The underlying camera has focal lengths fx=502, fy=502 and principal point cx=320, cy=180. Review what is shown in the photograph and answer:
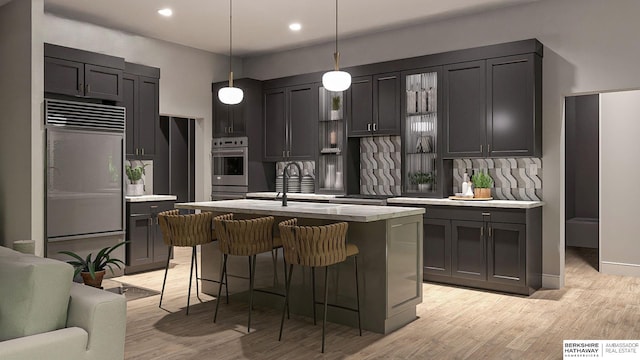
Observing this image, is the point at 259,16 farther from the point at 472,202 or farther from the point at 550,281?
the point at 550,281

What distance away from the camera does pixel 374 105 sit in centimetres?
623

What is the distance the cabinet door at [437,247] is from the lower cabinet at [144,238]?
3171mm

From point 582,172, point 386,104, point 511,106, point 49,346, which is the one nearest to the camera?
point 49,346

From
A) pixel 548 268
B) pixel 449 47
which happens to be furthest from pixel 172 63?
pixel 548 268

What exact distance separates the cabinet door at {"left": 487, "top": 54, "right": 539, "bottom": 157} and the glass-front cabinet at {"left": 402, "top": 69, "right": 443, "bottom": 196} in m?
0.63

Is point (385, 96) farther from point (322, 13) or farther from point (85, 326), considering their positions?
point (85, 326)

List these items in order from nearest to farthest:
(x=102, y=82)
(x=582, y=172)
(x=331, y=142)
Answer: (x=102, y=82) → (x=331, y=142) → (x=582, y=172)

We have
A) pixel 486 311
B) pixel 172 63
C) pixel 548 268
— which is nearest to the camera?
pixel 486 311

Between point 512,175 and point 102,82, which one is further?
point 102,82

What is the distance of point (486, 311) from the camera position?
14.5 feet

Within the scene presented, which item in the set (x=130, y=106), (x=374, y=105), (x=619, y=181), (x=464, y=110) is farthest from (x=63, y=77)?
(x=619, y=181)

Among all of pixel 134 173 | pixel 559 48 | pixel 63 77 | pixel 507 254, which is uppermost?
pixel 559 48

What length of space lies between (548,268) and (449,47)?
277 cm

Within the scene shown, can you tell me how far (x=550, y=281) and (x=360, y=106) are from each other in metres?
2.97
